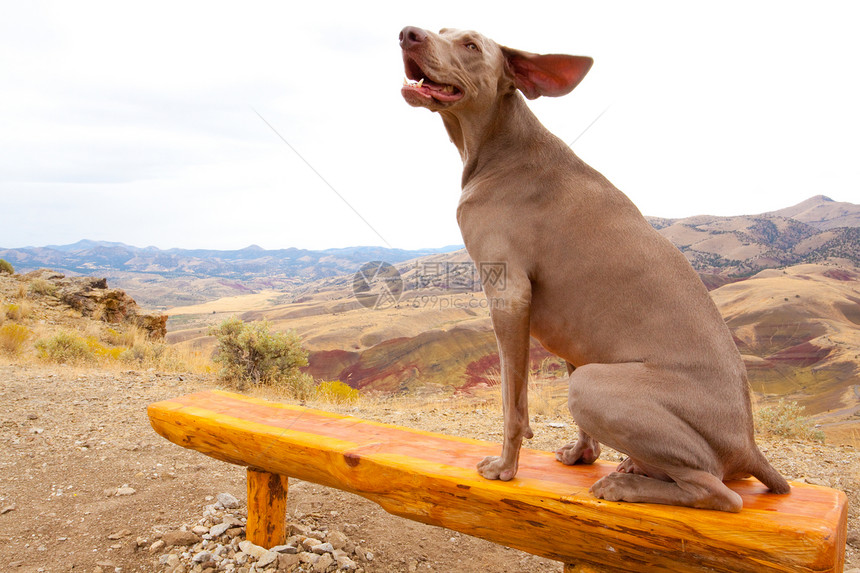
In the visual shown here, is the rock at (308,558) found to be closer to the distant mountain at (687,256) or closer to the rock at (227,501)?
the rock at (227,501)

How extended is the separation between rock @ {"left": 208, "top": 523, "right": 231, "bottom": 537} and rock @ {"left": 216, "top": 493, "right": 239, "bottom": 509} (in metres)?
0.40

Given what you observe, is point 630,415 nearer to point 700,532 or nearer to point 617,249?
point 700,532

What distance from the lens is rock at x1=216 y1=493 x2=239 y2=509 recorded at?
4129 millimetres

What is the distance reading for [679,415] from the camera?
6.28 feet

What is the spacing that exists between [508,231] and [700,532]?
1.40m

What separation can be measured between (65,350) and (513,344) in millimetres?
10679

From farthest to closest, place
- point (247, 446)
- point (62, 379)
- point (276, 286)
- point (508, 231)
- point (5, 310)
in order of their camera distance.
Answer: point (276, 286)
point (5, 310)
point (62, 379)
point (247, 446)
point (508, 231)

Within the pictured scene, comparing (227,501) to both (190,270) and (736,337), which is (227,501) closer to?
(736,337)

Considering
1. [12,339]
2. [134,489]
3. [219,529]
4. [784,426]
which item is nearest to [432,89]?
[219,529]

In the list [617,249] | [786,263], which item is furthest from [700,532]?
[786,263]

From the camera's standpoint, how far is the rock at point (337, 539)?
3609 millimetres

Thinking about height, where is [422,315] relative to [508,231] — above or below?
below

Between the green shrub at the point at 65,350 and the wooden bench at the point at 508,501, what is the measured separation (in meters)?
7.91

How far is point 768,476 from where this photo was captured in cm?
215
